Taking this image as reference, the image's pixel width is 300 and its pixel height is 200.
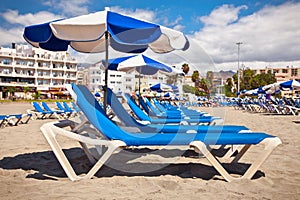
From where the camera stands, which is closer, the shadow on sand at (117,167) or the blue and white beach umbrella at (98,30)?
the blue and white beach umbrella at (98,30)

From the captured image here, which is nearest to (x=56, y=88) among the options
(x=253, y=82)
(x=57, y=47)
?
(x=253, y=82)

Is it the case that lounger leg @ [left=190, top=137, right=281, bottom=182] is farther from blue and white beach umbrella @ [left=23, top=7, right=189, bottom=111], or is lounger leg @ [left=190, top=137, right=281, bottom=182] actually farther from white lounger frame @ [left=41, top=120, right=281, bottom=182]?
blue and white beach umbrella @ [left=23, top=7, right=189, bottom=111]

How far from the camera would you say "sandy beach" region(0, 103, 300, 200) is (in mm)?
2637

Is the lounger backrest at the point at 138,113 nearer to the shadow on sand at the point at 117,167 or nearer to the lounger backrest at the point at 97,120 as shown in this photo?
the shadow on sand at the point at 117,167

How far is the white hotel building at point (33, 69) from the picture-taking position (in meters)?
57.5

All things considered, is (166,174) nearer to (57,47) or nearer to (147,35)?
(147,35)

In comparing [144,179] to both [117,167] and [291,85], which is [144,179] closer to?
[117,167]

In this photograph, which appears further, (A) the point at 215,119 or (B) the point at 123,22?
(A) the point at 215,119

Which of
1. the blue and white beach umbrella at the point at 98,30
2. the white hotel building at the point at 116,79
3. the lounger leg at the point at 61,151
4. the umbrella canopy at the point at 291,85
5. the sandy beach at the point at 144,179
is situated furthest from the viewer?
the umbrella canopy at the point at 291,85

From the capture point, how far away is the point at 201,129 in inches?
149

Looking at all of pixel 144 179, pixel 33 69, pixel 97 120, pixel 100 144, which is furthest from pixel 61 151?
pixel 33 69

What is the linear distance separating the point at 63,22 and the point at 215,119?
3.07 metres

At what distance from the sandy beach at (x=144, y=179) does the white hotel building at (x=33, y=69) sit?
175 ft

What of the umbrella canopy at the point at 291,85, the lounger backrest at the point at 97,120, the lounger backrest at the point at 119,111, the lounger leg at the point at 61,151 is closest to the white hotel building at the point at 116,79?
the lounger backrest at the point at 119,111
